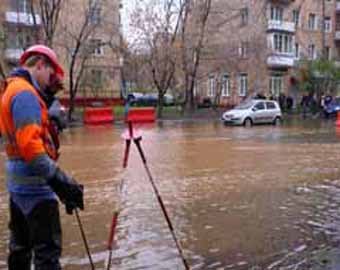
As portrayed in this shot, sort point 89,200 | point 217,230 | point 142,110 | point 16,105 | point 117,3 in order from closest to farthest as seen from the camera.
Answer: point 16,105
point 217,230
point 89,200
point 142,110
point 117,3

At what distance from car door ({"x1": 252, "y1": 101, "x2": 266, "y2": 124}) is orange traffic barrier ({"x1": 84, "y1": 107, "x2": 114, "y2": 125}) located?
8145 mm

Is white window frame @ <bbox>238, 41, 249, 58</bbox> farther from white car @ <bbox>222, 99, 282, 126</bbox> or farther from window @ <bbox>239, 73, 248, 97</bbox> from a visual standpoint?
white car @ <bbox>222, 99, 282, 126</bbox>

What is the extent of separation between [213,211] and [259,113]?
27824 millimetres

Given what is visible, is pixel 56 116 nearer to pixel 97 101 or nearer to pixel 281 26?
pixel 97 101

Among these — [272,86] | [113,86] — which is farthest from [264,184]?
[272,86]

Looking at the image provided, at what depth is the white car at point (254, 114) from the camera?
35.9 metres

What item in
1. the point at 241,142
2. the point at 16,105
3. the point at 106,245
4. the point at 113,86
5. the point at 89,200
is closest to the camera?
the point at 16,105

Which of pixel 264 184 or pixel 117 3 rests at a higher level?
pixel 117 3

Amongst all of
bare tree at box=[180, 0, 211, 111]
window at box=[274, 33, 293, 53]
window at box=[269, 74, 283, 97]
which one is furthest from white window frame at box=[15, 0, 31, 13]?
window at box=[269, 74, 283, 97]

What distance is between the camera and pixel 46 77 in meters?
4.37

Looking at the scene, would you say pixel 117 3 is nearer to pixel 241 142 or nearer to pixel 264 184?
pixel 241 142

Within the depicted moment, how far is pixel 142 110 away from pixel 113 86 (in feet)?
59.1

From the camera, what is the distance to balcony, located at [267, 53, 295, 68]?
192 feet

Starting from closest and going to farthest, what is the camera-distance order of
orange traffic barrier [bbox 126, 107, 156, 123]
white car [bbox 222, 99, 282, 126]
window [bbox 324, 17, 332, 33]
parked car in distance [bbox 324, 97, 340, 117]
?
white car [bbox 222, 99, 282, 126]
orange traffic barrier [bbox 126, 107, 156, 123]
parked car in distance [bbox 324, 97, 340, 117]
window [bbox 324, 17, 332, 33]
